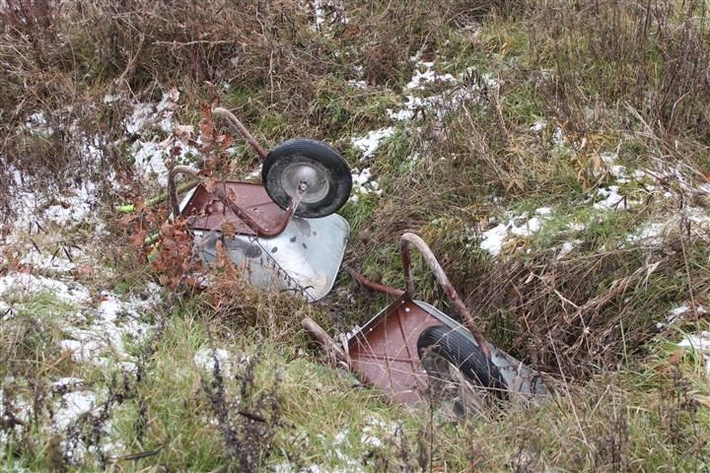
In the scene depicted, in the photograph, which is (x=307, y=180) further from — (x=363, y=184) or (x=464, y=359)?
(x=464, y=359)

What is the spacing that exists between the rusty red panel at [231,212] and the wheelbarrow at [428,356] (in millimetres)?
788

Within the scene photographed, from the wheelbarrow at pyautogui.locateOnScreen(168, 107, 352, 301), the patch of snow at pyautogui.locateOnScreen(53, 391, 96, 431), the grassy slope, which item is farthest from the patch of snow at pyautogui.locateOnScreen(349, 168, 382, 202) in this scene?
the patch of snow at pyautogui.locateOnScreen(53, 391, 96, 431)

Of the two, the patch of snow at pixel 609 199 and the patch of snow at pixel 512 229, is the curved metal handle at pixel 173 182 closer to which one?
the patch of snow at pixel 512 229

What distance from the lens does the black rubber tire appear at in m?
3.13

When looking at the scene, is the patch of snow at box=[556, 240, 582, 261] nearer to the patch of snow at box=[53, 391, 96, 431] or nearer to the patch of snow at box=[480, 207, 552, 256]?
the patch of snow at box=[480, 207, 552, 256]

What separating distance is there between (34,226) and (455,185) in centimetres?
255

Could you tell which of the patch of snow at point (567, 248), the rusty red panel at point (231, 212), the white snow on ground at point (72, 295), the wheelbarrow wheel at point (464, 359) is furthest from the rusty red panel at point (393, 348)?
the white snow on ground at point (72, 295)

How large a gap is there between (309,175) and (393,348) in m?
1.04

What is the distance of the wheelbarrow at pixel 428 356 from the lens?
311cm

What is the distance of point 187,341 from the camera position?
3.11 metres

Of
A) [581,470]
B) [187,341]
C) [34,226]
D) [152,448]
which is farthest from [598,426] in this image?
[34,226]

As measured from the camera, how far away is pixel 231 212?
4.14m

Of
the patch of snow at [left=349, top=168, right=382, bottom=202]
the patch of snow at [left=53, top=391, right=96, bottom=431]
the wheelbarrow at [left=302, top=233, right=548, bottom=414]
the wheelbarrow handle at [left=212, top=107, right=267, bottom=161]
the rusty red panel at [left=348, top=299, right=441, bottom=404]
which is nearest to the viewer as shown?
the patch of snow at [left=53, top=391, right=96, bottom=431]

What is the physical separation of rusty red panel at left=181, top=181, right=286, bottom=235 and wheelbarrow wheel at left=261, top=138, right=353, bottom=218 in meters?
0.16
